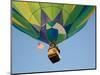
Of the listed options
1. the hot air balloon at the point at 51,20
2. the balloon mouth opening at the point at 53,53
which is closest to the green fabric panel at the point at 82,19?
the hot air balloon at the point at 51,20

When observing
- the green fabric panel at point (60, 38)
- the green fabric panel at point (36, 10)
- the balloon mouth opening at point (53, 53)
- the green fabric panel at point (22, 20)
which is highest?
the green fabric panel at point (36, 10)

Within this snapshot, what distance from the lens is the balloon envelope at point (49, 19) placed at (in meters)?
2.14

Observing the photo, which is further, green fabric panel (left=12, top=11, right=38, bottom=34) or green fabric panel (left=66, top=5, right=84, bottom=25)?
green fabric panel (left=66, top=5, right=84, bottom=25)

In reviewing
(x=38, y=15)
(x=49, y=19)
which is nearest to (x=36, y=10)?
(x=38, y=15)

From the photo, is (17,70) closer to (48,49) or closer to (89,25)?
(48,49)

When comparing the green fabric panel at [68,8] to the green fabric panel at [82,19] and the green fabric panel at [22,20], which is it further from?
the green fabric panel at [22,20]

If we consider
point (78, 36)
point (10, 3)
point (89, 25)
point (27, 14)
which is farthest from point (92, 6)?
point (10, 3)

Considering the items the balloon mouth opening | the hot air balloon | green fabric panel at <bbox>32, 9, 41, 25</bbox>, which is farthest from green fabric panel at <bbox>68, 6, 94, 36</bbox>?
green fabric panel at <bbox>32, 9, 41, 25</bbox>

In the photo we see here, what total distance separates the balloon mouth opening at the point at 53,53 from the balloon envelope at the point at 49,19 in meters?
0.05

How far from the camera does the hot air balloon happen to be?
2.14m

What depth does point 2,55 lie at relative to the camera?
81.7 inches

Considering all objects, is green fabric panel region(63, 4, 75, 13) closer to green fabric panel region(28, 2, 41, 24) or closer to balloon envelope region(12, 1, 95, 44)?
balloon envelope region(12, 1, 95, 44)

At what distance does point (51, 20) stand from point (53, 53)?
331 mm

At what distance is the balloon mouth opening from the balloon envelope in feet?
0.18
